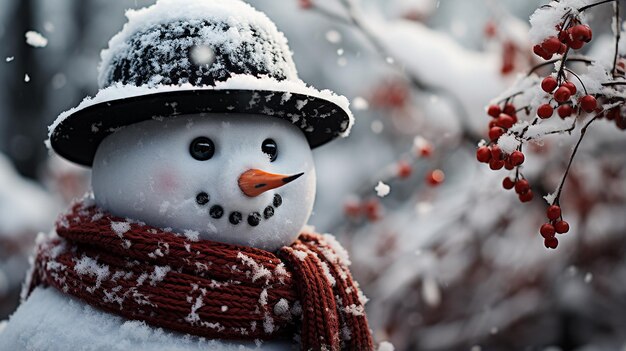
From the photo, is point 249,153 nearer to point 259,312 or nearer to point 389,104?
point 259,312

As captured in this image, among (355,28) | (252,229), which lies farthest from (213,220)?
(355,28)

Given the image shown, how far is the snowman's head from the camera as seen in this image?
102cm

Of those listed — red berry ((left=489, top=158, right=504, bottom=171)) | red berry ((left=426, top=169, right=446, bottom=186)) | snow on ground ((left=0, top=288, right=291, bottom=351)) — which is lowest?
snow on ground ((left=0, top=288, right=291, bottom=351))

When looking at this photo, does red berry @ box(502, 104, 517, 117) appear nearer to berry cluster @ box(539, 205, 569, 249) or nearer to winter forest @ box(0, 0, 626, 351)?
winter forest @ box(0, 0, 626, 351)

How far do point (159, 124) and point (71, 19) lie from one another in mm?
4454

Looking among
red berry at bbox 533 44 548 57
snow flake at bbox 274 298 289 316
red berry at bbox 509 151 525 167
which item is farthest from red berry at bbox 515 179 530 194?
snow flake at bbox 274 298 289 316

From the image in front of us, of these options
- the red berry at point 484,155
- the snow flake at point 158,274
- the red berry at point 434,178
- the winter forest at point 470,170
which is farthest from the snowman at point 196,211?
the red berry at point 434,178

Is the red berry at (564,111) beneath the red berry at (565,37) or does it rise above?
above

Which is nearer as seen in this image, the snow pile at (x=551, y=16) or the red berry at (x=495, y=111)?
the snow pile at (x=551, y=16)

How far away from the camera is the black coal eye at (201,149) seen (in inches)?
40.6

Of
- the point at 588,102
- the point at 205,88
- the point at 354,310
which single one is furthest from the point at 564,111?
the point at 205,88

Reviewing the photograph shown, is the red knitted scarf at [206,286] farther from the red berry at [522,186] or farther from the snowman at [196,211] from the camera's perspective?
the red berry at [522,186]

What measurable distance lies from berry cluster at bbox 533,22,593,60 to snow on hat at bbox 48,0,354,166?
39 cm

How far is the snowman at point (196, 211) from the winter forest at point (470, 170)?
0.13 m
